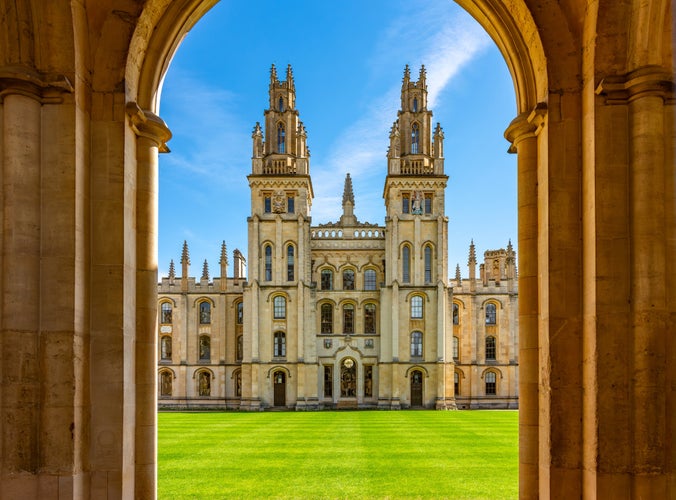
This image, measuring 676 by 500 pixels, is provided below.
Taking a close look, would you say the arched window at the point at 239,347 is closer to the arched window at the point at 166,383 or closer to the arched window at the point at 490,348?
the arched window at the point at 166,383

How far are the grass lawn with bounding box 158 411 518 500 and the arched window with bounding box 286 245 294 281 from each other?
19073 mm

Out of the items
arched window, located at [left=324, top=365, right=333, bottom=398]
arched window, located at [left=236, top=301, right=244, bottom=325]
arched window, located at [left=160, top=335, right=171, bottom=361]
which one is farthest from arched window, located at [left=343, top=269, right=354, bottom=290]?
arched window, located at [left=160, top=335, right=171, bottom=361]

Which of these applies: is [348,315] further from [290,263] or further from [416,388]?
[416,388]

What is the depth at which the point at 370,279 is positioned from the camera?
163 ft

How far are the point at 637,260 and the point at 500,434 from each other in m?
22.8

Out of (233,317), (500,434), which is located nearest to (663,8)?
(500,434)

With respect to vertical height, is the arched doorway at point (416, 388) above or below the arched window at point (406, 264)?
below

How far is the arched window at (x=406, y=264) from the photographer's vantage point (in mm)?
48094

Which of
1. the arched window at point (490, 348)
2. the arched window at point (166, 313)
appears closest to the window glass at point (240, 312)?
the arched window at point (166, 313)

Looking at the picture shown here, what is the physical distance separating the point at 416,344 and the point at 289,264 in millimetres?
12581

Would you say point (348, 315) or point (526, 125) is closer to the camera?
point (526, 125)

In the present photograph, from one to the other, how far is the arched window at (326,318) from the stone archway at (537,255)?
42.8m

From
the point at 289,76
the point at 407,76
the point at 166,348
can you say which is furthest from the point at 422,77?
the point at 166,348

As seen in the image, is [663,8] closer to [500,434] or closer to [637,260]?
[637,260]
